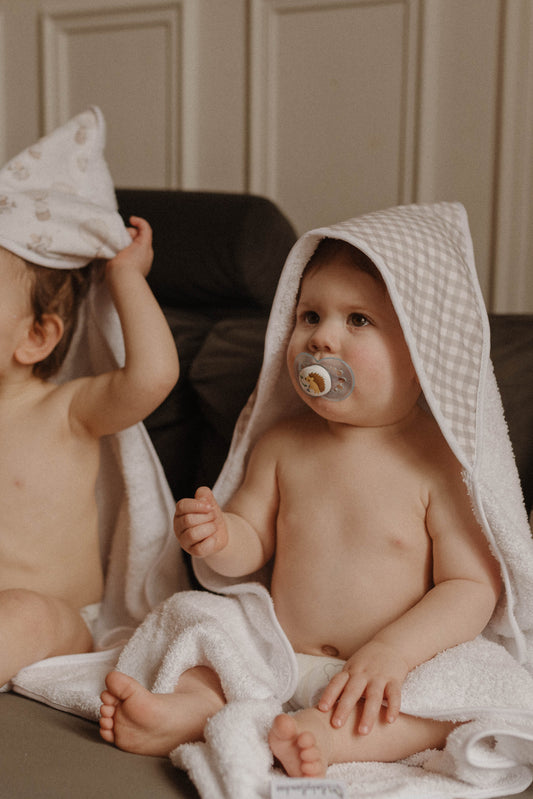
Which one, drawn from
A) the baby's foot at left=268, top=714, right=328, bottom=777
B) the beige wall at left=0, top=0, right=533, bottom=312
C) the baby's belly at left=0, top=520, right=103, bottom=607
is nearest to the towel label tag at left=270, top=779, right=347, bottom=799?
the baby's foot at left=268, top=714, right=328, bottom=777

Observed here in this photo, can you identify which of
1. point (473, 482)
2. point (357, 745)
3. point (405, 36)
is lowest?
point (357, 745)

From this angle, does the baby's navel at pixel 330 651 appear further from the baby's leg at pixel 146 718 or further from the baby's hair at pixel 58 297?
the baby's hair at pixel 58 297

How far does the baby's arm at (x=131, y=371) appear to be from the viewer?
1.17m

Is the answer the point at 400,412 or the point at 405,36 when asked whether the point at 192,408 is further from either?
the point at 405,36

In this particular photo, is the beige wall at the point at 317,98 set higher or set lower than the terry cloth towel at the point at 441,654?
higher

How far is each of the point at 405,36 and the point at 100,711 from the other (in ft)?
4.94

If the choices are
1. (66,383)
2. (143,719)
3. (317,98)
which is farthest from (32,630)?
(317,98)

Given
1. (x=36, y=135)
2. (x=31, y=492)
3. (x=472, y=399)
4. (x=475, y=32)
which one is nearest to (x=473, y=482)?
(x=472, y=399)

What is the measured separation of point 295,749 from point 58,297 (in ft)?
2.50

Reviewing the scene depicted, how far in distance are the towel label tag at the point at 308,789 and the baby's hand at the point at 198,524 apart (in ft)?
0.94

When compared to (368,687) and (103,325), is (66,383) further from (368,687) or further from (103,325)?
(368,687)

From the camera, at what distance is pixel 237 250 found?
1.47m

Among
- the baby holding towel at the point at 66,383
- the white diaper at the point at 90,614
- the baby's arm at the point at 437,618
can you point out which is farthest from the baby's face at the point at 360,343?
the white diaper at the point at 90,614

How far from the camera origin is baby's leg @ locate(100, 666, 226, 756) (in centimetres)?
87
